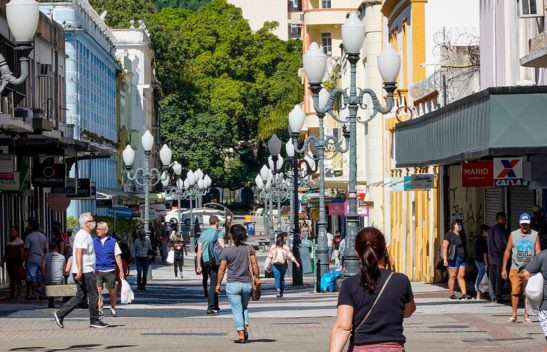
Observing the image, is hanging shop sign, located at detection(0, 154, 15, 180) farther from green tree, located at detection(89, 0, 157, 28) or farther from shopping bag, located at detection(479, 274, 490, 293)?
green tree, located at detection(89, 0, 157, 28)

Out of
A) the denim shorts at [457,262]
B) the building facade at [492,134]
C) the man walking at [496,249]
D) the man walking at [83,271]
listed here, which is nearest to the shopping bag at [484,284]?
the man walking at [496,249]

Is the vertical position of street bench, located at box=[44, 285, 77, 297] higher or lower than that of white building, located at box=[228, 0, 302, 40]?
lower

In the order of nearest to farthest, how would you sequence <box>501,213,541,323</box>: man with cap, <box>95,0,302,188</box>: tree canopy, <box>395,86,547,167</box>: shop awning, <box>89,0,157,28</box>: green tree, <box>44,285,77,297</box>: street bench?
<box>501,213,541,323</box>: man with cap < <box>395,86,547,167</box>: shop awning < <box>44,285,77,297</box>: street bench < <box>89,0,157,28</box>: green tree < <box>95,0,302,188</box>: tree canopy

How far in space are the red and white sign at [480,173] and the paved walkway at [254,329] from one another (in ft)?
7.10

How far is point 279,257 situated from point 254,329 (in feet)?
35.7

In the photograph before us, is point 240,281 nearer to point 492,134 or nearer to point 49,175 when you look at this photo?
point 492,134

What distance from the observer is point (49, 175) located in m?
37.4

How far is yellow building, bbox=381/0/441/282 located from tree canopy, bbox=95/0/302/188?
54.0m

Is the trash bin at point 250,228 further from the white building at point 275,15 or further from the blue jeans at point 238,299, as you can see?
the blue jeans at point 238,299

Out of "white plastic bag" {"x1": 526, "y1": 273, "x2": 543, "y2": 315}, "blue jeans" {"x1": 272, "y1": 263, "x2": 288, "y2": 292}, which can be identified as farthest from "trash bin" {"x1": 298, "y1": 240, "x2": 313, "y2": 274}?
"white plastic bag" {"x1": 526, "y1": 273, "x2": 543, "y2": 315}

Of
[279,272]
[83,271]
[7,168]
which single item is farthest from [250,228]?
[83,271]

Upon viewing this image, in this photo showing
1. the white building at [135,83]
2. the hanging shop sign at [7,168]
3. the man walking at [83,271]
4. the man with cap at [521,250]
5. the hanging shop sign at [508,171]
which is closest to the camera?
the man walking at [83,271]

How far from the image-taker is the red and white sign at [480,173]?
2834cm

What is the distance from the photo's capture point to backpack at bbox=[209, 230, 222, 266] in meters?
24.9
